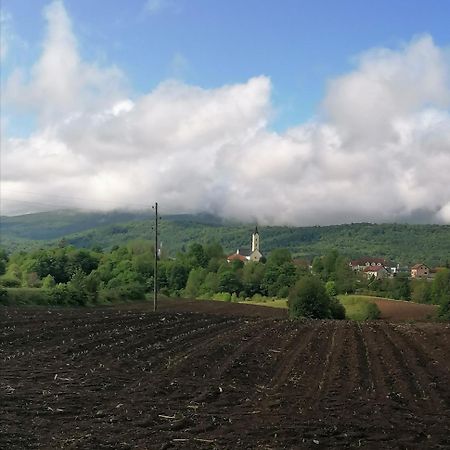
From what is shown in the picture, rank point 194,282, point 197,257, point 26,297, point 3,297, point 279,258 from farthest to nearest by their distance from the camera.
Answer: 1. point 197,257
2. point 279,258
3. point 194,282
4. point 26,297
5. point 3,297

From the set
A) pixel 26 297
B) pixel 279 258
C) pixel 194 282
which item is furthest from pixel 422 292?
pixel 26 297

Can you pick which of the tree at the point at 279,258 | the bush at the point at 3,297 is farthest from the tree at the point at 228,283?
the bush at the point at 3,297

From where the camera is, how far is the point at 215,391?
14.7m

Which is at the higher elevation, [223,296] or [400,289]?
[400,289]

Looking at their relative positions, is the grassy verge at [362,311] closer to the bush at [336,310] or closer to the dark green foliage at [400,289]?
the bush at [336,310]

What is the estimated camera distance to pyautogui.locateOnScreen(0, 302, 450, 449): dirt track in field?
10.1 metres

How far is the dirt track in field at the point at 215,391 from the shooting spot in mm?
10141

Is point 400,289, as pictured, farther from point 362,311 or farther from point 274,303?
point 362,311

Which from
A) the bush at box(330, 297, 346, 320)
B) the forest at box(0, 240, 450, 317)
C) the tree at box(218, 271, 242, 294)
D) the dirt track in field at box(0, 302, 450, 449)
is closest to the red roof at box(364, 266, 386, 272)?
the forest at box(0, 240, 450, 317)

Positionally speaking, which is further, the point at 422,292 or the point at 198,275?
the point at 198,275

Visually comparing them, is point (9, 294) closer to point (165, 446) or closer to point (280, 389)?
point (280, 389)

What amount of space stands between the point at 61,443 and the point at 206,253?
380ft

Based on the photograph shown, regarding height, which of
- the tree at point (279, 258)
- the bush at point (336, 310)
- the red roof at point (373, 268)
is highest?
the tree at point (279, 258)

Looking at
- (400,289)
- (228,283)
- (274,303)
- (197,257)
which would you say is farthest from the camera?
(197,257)
